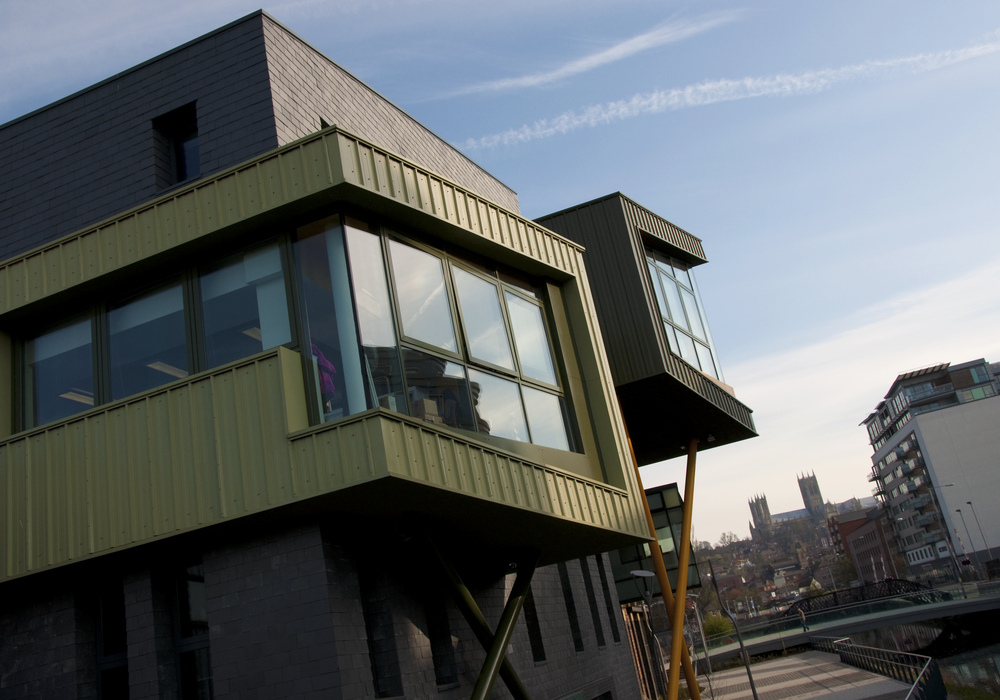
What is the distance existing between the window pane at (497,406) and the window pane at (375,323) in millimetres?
1397

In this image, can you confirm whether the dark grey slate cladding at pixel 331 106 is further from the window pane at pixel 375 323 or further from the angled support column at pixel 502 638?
the angled support column at pixel 502 638

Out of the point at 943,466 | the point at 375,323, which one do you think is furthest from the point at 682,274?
the point at 943,466

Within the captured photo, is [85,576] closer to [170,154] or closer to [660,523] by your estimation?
[170,154]

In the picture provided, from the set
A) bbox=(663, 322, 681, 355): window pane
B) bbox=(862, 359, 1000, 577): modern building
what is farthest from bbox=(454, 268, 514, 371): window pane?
bbox=(862, 359, 1000, 577): modern building

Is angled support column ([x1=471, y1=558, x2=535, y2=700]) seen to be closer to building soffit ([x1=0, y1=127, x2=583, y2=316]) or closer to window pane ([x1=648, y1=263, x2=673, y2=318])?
building soffit ([x1=0, y1=127, x2=583, y2=316])

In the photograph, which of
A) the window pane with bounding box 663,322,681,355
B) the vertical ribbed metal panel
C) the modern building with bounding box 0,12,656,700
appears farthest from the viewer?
the window pane with bounding box 663,322,681,355

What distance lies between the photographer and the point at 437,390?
9461 mm

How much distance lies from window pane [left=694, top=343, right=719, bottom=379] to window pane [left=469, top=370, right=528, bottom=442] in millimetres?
7987

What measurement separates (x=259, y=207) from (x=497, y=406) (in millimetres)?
3641

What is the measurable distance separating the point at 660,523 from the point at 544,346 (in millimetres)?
13589

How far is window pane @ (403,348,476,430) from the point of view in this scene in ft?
29.9

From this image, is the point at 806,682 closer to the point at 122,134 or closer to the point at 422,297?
the point at 422,297

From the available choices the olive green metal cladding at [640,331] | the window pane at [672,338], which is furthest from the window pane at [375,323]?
the window pane at [672,338]

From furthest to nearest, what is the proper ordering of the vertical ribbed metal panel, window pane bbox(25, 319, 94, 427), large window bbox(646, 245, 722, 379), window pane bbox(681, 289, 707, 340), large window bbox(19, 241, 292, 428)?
window pane bbox(681, 289, 707, 340) < large window bbox(646, 245, 722, 379) < the vertical ribbed metal panel < window pane bbox(25, 319, 94, 427) < large window bbox(19, 241, 292, 428)
